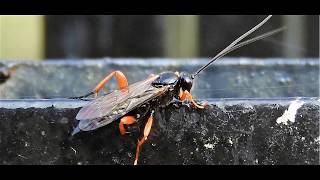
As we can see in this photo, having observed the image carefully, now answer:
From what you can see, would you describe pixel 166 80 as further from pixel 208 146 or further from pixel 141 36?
pixel 141 36

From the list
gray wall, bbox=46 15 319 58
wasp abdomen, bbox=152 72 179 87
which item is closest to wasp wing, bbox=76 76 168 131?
wasp abdomen, bbox=152 72 179 87

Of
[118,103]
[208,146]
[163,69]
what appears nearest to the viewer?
[208,146]

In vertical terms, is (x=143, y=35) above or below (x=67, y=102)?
above

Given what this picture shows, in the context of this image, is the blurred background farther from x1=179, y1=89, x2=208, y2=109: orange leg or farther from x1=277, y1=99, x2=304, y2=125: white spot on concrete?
x1=277, y1=99, x2=304, y2=125: white spot on concrete

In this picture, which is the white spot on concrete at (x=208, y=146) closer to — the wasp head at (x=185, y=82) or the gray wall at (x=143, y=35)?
the wasp head at (x=185, y=82)

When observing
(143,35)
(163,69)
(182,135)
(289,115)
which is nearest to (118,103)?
(182,135)

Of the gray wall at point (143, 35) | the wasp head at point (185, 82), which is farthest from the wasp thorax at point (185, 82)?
the gray wall at point (143, 35)
